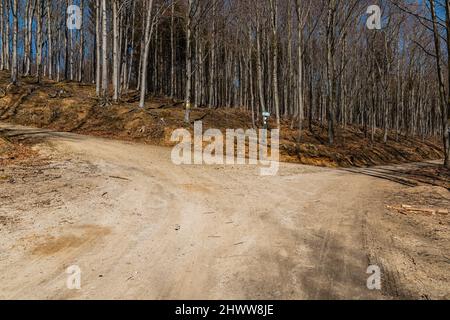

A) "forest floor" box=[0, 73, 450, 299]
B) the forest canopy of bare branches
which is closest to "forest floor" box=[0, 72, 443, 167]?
the forest canopy of bare branches

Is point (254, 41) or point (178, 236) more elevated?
point (254, 41)

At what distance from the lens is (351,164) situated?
1812 centimetres

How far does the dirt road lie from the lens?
137 inches

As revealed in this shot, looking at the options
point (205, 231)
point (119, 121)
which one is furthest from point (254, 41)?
point (205, 231)

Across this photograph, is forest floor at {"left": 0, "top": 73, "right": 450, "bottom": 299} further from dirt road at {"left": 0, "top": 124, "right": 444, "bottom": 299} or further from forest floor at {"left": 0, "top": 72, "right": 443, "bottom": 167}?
forest floor at {"left": 0, "top": 72, "right": 443, "bottom": 167}

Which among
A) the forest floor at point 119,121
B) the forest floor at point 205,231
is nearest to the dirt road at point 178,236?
the forest floor at point 205,231

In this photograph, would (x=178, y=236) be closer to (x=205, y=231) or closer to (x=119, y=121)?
(x=205, y=231)

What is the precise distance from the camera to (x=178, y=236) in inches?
195

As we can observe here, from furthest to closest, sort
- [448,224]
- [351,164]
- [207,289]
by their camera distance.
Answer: [351,164] → [448,224] → [207,289]

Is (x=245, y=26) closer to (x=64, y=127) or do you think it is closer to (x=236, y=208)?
(x=64, y=127)

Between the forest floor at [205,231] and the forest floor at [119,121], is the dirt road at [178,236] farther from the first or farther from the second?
the forest floor at [119,121]

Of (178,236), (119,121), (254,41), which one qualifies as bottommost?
(178,236)
